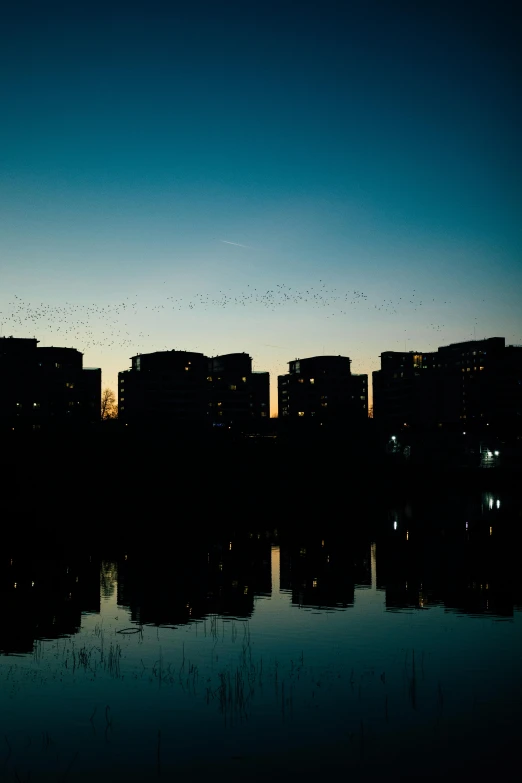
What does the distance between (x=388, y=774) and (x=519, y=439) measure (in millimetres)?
184399

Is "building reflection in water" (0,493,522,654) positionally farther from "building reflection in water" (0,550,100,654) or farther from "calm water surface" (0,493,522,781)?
"calm water surface" (0,493,522,781)

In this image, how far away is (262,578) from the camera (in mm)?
42625

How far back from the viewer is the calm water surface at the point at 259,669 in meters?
17.1

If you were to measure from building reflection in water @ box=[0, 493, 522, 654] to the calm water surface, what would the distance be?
19cm

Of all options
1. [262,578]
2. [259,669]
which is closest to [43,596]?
[262,578]

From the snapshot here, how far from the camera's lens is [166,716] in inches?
779

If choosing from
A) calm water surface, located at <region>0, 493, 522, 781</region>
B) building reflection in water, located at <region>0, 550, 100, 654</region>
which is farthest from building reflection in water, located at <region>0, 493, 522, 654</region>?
calm water surface, located at <region>0, 493, 522, 781</region>

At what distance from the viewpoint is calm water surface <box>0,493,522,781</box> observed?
1712 cm

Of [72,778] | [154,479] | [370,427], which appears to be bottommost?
[72,778]

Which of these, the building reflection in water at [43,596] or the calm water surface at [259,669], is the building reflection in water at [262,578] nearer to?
the building reflection in water at [43,596]

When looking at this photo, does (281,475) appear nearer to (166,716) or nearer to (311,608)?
(311,608)

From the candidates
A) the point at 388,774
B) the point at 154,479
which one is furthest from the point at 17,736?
the point at 154,479

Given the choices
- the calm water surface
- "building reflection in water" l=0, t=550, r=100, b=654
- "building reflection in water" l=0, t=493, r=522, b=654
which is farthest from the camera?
"building reflection in water" l=0, t=493, r=522, b=654

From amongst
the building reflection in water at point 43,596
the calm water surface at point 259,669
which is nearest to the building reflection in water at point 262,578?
the building reflection in water at point 43,596
